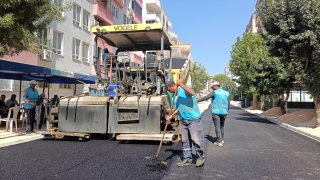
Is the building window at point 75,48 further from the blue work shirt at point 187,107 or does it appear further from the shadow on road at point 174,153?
the blue work shirt at point 187,107

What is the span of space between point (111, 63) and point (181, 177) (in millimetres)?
4566

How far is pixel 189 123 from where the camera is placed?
18.0 ft

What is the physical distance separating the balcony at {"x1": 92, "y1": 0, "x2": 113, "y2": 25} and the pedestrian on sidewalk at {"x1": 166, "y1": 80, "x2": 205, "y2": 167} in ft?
69.4

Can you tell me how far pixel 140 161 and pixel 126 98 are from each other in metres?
2.26

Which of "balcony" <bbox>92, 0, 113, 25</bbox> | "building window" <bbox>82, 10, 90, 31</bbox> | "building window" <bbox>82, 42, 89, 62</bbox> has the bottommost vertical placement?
"building window" <bbox>82, 42, 89, 62</bbox>

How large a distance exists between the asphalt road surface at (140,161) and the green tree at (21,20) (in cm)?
263

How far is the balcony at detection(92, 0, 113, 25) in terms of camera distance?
25003 millimetres

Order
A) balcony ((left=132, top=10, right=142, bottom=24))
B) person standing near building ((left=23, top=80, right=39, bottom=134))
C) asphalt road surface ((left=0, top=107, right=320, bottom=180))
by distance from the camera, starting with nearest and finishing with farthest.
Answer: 1. asphalt road surface ((left=0, top=107, right=320, bottom=180))
2. person standing near building ((left=23, top=80, right=39, bottom=134))
3. balcony ((left=132, top=10, right=142, bottom=24))

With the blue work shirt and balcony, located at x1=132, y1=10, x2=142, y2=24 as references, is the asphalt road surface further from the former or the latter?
balcony, located at x1=132, y1=10, x2=142, y2=24

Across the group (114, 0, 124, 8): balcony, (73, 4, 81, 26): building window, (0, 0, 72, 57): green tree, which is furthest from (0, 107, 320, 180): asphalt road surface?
(114, 0, 124, 8): balcony

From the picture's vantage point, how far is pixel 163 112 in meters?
7.54

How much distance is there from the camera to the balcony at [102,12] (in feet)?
82.0

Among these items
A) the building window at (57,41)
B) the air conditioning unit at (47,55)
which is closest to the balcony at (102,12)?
the building window at (57,41)

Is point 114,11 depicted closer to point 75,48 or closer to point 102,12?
point 102,12
